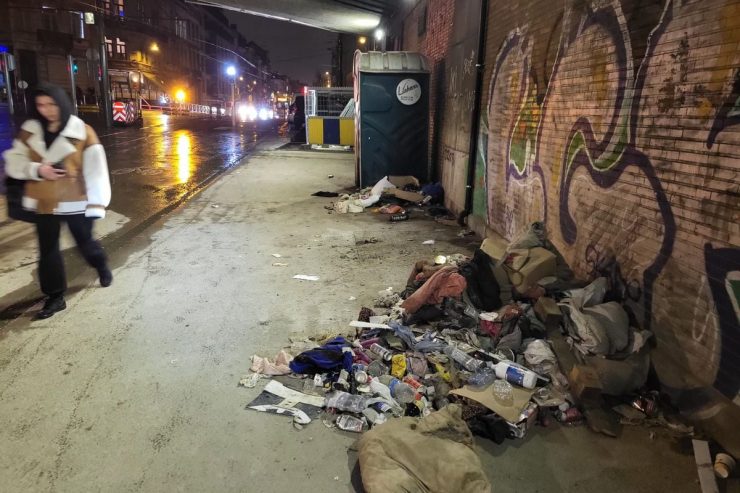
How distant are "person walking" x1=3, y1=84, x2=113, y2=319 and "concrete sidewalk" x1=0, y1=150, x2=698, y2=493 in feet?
1.58

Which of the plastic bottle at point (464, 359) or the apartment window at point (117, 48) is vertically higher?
the apartment window at point (117, 48)

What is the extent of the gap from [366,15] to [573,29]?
14.3 meters

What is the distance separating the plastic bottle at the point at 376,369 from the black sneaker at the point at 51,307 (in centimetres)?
294

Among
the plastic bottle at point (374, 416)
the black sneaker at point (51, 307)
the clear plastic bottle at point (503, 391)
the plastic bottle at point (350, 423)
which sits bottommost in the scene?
the plastic bottle at point (350, 423)

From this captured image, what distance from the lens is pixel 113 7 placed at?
50.8 meters

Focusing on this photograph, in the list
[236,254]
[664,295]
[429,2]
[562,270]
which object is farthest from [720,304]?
[429,2]

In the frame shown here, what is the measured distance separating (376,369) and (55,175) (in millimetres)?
3107

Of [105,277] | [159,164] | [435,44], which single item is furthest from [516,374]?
[159,164]

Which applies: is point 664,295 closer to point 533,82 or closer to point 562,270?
point 562,270

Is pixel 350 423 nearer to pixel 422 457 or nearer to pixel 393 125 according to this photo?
pixel 422 457

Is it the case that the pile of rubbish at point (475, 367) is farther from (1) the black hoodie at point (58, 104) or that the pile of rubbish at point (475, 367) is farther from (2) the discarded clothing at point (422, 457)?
(1) the black hoodie at point (58, 104)

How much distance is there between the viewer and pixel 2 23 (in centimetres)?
4159

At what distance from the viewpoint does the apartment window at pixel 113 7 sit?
4888cm

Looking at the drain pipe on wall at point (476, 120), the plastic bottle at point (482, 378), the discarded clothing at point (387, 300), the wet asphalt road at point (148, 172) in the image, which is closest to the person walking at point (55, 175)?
the wet asphalt road at point (148, 172)
